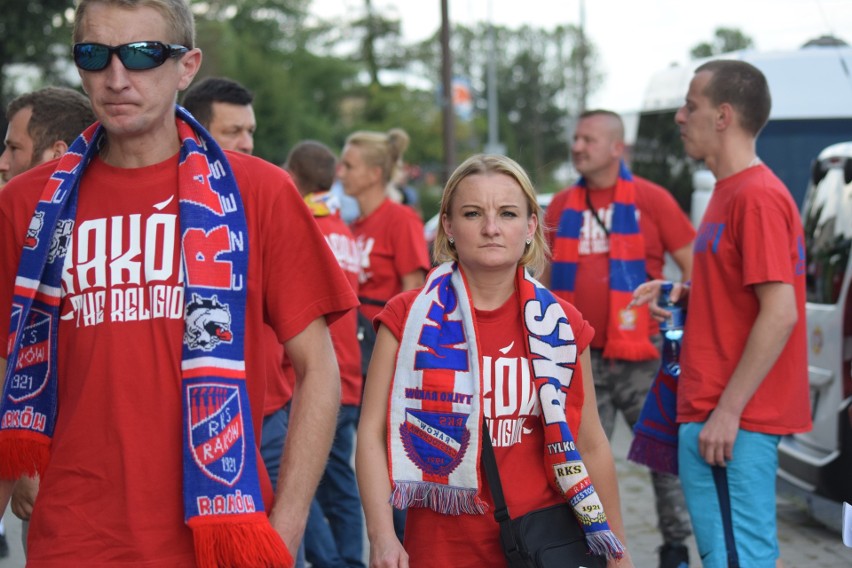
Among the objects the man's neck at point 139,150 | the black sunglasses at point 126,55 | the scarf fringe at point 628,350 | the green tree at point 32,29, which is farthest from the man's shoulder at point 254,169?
the green tree at point 32,29

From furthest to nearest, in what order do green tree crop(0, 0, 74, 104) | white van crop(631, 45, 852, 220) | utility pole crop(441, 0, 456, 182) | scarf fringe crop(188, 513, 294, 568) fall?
utility pole crop(441, 0, 456, 182)
green tree crop(0, 0, 74, 104)
white van crop(631, 45, 852, 220)
scarf fringe crop(188, 513, 294, 568)

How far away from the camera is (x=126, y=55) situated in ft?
8.31

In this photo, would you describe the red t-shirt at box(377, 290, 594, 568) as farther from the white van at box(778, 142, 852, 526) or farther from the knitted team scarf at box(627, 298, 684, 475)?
the white van at box(778, 142, 852, 526)

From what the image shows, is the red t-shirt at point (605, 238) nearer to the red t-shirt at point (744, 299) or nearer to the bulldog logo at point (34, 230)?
the red t-shirt at point (744, 299)

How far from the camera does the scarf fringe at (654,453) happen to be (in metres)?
4.64

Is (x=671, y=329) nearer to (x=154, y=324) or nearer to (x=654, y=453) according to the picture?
(x=654, y=453)

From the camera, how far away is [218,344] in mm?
2443

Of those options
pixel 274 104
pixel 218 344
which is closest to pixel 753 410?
pixel 218 344

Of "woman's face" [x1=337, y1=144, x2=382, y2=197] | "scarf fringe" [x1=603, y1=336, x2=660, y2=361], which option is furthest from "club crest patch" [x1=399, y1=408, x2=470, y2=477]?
"woman's face" [x1=337, y1=144, x2=382, y2=197]

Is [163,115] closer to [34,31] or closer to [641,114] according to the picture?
[641,114]

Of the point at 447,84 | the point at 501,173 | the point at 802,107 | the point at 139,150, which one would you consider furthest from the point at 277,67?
the point at 139,150

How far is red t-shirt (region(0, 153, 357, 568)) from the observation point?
7.94ft

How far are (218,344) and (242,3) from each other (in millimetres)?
52130

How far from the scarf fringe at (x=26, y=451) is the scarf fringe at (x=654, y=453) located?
9.10 ft
